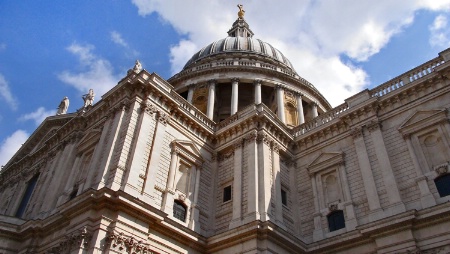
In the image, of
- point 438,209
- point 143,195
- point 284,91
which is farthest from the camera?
point 284,91

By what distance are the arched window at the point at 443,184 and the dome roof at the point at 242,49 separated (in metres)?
27.4

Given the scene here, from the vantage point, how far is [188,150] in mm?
21250

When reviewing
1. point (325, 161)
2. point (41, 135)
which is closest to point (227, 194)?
point (325, 161)

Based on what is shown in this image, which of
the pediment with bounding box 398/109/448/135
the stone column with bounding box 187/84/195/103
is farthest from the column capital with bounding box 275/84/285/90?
the pediment with bounding box 398/109/448/135

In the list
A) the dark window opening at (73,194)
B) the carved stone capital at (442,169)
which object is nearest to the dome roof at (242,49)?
the dark window opening at (73,194)

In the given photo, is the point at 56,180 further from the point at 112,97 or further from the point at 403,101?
the point at 403,101

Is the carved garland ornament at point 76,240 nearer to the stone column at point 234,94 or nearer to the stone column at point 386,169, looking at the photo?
the stone column at point 386,169

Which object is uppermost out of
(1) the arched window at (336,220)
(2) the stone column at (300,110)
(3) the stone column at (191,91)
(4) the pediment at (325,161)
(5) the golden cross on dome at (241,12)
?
(5) the golden cross on dome at (241,12)

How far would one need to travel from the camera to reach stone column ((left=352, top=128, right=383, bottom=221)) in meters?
17.4

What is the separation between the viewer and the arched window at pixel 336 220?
18.6 m

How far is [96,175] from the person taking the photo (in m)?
18.0

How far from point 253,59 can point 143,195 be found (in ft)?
87.5

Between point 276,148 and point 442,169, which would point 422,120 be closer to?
point 442,169

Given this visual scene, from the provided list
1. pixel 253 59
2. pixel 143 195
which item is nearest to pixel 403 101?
pixel 143 195
